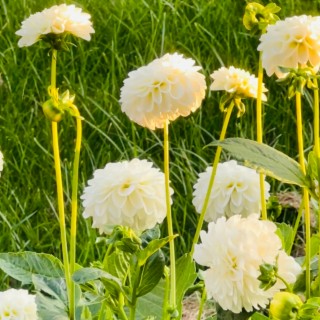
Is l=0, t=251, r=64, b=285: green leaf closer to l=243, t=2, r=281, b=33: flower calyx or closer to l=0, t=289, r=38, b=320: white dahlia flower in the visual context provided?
l=0, t=289, r=38, b=320: white dahlia flower

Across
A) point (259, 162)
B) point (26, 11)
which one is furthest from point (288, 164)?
point (26, 11)

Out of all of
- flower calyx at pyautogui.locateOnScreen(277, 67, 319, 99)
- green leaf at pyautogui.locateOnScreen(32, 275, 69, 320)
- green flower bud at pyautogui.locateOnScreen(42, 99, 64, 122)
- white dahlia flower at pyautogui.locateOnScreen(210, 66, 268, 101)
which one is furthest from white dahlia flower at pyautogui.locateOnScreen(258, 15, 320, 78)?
green leaf at pyautogui.locateOnScreen(32, 275, 69, 320)

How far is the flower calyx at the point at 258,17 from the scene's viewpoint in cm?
105

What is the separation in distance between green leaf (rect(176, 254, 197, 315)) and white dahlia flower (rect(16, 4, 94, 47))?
0.30 m

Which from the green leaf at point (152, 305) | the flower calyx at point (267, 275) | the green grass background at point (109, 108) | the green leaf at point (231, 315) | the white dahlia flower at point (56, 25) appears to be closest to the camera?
the flower calyx at point (267, 275)

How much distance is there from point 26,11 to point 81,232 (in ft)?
2.93

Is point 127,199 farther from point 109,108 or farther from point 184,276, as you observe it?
point 109,108

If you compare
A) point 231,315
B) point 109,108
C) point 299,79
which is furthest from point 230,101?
point 109,108

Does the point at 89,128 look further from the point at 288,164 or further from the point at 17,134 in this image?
the point at 288,164

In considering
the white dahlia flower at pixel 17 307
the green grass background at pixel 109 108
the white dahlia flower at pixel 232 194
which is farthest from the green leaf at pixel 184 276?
the green grass background at pixel 109 108

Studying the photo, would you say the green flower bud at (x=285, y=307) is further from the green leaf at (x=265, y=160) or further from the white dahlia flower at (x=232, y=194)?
the white dahlia flower at (x=232, y=194)

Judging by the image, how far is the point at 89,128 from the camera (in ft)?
7.72

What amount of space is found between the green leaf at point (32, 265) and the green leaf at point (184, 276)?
0.47ft

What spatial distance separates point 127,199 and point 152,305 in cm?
23
